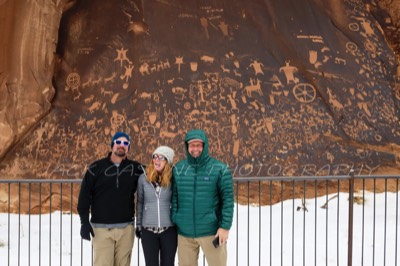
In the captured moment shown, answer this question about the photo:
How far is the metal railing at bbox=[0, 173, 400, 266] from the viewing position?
5703 millimetres

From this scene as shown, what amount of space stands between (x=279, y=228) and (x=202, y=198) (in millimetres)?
4115

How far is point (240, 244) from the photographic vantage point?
23.3 feet

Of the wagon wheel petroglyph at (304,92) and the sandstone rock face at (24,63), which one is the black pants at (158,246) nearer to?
the wagon wheel petroglyph at (304,92)

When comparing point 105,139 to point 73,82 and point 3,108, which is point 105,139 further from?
point 3,108

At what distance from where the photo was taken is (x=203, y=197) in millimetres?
3898

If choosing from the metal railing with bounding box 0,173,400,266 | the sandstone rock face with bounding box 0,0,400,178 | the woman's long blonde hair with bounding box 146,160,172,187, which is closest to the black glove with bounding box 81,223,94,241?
the woman's long blonde hair with bounding box 146,160,172,187

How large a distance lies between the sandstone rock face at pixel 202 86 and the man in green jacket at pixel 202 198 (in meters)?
5.03

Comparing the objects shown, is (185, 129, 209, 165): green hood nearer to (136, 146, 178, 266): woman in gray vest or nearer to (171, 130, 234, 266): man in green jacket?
(171, 130, 234, 266): man in green jacket

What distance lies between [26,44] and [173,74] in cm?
265

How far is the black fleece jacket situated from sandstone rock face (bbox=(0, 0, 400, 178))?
4930 mm

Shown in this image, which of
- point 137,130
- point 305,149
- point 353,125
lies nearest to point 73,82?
point 137,130

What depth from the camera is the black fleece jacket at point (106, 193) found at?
4051 millimetres

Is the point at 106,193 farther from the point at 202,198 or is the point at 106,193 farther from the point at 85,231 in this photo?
the point at 202,198

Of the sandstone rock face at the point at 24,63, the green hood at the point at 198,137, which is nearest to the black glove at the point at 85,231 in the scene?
the green hood at the point at 198,137
